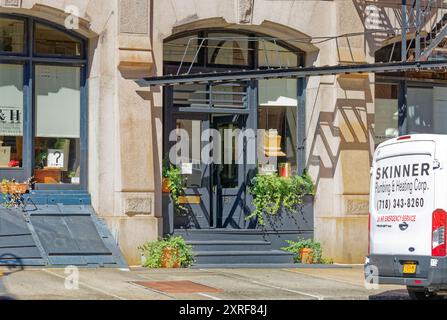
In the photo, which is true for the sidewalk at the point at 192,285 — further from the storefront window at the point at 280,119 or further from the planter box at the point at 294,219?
the storefront window at the point at 280,119

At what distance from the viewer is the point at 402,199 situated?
15.8 meters

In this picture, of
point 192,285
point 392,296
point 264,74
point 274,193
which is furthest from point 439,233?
point 274,193

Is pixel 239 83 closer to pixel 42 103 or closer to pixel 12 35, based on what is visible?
pixel 42 103

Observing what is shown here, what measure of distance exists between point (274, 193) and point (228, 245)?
176 centimetres

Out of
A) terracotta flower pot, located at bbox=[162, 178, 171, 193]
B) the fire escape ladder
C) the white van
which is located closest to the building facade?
terracotta flower pot, located at bbox=[162, 178, 171, 193]

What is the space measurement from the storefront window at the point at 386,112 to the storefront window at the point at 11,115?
27.6ft

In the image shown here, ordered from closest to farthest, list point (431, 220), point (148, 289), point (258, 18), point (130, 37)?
point (431, 220), point (148, 289), point (130, 37), point (258, 18)

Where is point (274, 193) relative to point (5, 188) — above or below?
below

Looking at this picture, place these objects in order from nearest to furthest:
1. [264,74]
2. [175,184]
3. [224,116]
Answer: [264,74]
[175,184]
[224,116]

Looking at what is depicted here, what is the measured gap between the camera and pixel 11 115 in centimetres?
2117

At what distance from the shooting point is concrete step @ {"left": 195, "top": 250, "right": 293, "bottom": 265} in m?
21.0

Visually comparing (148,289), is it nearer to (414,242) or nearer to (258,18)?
(414,242)

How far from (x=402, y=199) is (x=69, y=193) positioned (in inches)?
326

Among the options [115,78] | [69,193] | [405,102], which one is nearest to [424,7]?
[405,102]
